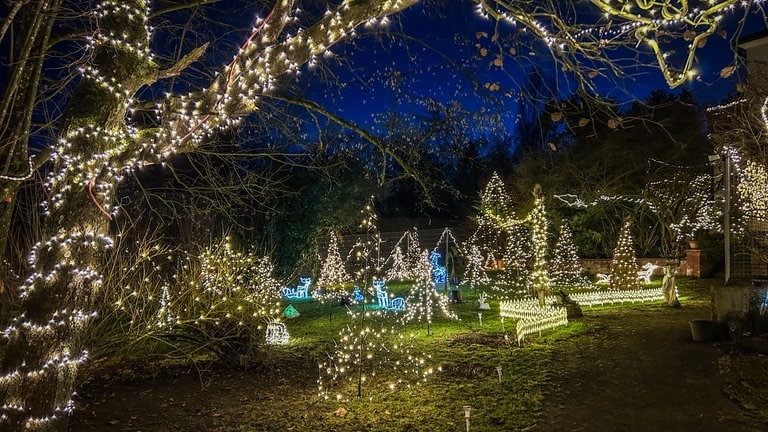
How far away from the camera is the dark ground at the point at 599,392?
5.63 metres

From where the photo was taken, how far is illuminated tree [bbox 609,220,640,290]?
16.0m

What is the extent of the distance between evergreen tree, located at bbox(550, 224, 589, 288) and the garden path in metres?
9.30

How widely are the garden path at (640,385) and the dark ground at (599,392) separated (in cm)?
1

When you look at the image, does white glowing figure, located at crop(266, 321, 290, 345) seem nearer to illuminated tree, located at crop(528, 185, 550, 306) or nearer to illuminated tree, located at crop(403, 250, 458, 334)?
illuminated tree, located at crop(403, 250, 458, 334)

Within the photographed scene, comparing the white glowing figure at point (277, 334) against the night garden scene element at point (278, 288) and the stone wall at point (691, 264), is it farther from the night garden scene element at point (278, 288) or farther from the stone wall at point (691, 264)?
the stone wall at point (691, 264)

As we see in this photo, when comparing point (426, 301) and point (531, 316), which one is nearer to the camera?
point (531, 316)

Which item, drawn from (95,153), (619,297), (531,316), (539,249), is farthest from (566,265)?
(95,153)

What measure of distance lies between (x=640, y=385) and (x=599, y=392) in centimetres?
62

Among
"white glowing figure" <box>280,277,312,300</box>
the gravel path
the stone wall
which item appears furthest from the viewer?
"white glowing figure" <box>280,277,312,300</box>

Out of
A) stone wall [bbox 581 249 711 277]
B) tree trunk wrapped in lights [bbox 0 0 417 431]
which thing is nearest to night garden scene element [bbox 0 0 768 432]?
tree trunk wrapped in lights [bbox 0 0 417 431]

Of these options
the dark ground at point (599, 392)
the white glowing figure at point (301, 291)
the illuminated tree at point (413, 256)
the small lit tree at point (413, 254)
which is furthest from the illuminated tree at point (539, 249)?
the white glowing figure at point (301, 291)

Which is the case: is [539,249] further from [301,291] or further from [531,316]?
[301,291]

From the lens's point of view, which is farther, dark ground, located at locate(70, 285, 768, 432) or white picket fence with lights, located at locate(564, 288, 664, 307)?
white picket fence with lights, located at locate(564, 288, 664, 307)

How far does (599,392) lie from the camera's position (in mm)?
6559
